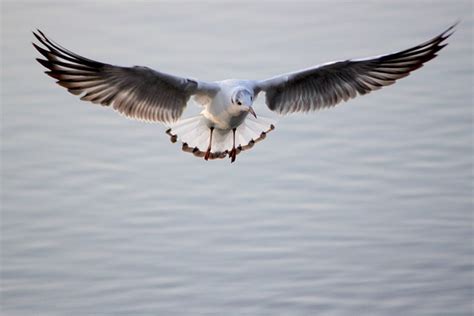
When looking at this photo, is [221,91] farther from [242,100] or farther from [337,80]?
[337,80]

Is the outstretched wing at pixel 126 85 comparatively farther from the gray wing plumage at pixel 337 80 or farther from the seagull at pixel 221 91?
the gray wing plumage at pixel 337 80

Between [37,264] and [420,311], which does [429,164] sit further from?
[37,264]

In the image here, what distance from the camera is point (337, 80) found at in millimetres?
11523

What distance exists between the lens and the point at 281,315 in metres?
10.9

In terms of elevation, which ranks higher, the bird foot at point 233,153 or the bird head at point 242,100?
the bird head at point 242,100

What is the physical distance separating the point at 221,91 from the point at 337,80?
44.8 inches

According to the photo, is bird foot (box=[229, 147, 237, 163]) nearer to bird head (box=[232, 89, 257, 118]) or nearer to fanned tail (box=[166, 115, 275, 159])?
fanned tail (box=[166, 115, 275, 159])

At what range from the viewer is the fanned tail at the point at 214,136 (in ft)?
37.4

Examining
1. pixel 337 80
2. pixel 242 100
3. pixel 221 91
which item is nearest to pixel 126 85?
pixel 221 91

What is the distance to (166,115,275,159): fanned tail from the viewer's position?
1141 centimetres

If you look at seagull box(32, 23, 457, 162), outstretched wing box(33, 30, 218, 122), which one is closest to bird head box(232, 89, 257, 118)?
seagull box(32, 23, 457, 162)

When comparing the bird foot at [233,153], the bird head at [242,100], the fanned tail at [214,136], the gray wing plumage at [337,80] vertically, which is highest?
the gray wing plumage at [337,80]

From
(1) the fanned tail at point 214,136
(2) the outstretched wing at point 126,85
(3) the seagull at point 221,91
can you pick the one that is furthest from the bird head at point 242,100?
(1) the fanned tail at point 214,136

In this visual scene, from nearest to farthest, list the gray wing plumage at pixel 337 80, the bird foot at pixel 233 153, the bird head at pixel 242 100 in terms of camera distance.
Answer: the bird head at pixel 242 100
the gray wing plumage at pixel 337 80
the bird foot at pixel 233 153
